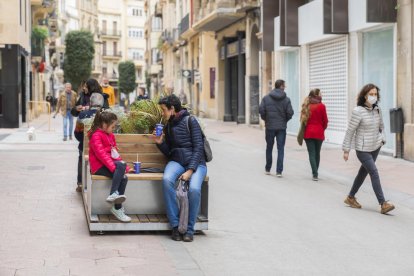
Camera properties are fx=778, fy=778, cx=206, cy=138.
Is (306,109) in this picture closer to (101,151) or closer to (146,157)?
(146,157)

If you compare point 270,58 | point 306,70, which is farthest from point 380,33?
point 270,58

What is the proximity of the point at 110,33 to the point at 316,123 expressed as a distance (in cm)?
11023

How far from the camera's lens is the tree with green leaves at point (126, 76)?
11512 centimetres

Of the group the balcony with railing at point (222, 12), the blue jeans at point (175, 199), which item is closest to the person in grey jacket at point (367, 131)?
the blue jeans at point (175, 199)

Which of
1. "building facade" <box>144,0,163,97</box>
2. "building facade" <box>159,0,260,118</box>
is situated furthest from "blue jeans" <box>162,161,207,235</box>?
"building facade" <box>144,0,163,97</box>

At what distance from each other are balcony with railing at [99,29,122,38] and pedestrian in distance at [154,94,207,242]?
11450 centimetres

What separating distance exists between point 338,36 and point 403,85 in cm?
534

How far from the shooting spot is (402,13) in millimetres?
17797

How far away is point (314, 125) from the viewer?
46.5 feet

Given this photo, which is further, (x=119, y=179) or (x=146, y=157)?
(x=146, y=157)

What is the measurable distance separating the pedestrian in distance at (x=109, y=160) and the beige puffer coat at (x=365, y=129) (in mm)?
3417

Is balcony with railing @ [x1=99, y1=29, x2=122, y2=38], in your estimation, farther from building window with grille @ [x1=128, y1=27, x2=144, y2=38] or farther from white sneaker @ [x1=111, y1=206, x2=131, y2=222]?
white sneaker @ [x1=111, y1=206, x2=131, y2=222]

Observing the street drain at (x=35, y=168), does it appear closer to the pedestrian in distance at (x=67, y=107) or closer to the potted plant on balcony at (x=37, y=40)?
the pedestrian in distance at (x=67, y=107)

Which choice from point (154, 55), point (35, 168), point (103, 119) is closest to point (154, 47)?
point (154, 55)
